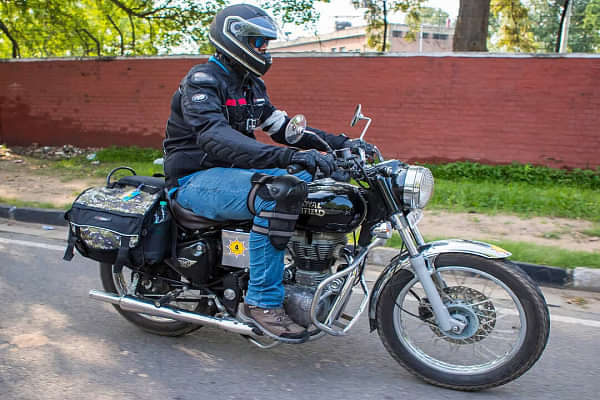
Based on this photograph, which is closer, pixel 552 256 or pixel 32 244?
pixel 552 256

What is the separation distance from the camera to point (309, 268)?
3.03m

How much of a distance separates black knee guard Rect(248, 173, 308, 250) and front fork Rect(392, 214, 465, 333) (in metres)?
0.52

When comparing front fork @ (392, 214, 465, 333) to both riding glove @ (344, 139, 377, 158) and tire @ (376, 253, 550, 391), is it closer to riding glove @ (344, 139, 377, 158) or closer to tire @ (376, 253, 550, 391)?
tire @ (376, 253, 550, 391)

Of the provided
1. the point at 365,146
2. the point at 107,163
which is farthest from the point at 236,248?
the point at 107,163

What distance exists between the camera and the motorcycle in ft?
8.98

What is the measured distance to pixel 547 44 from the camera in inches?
1665

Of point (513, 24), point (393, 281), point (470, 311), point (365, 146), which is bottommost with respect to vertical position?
point (470, 311)

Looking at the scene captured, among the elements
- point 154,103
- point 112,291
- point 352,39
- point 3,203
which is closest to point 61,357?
point 112,291

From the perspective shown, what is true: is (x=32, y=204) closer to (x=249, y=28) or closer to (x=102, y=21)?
(x=249, y=28)

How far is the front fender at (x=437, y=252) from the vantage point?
2.75 meters

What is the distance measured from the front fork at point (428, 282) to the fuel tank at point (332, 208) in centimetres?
21

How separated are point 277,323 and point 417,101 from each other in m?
8.15

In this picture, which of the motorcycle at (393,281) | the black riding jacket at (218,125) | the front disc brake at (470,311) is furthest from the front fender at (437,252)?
the black riding jacket at (218,125)

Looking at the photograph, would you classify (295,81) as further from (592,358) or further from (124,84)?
(592,358)
